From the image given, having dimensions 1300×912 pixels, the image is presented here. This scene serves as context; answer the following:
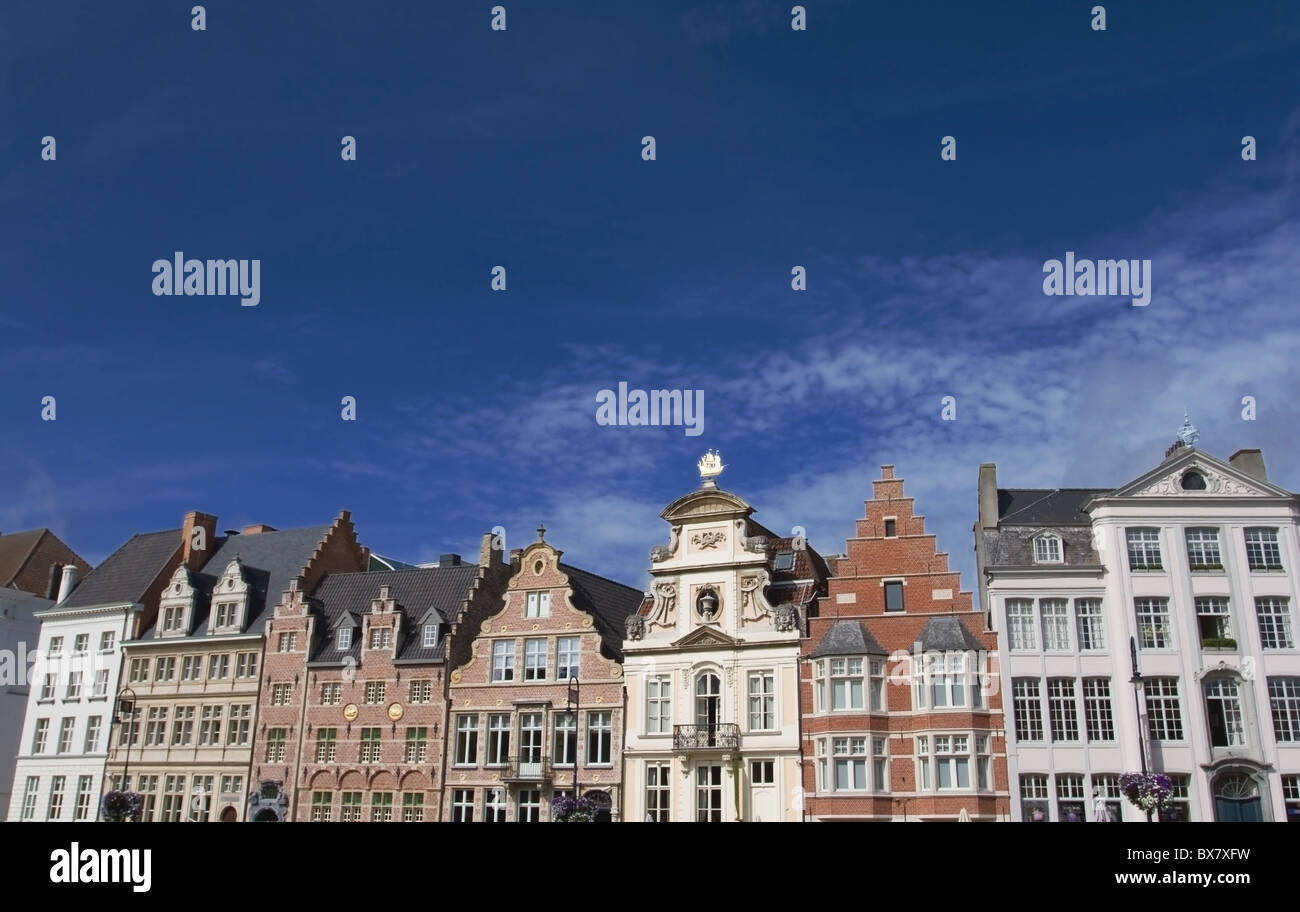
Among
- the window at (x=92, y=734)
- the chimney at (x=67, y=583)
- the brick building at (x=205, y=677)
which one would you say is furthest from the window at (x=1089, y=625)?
the chimney at (x=67, y=583)

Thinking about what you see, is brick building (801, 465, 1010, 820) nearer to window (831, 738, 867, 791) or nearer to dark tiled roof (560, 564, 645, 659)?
window (831, 738, 867, 791)

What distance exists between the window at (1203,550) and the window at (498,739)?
25963mm

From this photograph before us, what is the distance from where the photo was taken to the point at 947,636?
40219 millimetres

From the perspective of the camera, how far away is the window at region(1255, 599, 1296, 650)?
39188 mm

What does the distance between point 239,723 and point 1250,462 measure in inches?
1667

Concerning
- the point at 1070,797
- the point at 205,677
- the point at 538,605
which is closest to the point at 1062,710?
the point at 1070,797

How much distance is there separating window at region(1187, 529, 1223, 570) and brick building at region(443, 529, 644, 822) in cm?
2110

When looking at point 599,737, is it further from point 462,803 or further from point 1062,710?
point 1062,710

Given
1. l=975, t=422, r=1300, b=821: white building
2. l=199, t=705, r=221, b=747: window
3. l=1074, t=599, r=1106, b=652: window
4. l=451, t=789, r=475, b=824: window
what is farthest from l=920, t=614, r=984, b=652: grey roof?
l=199, t=705, r=221, b=747: window

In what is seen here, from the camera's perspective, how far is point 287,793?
4841cm

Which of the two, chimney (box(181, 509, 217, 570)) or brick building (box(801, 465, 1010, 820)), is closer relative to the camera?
brick building (box(801, 465, 1010, 820))
